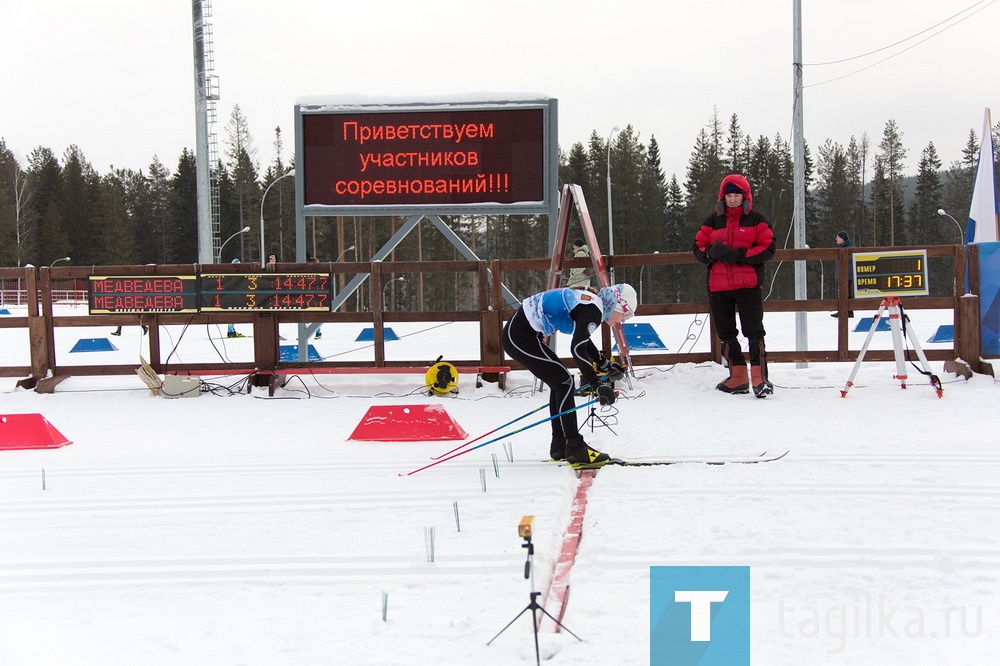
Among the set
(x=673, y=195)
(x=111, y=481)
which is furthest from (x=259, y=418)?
(x=673, y=195)

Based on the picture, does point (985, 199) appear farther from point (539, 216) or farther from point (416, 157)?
point (539, 216)

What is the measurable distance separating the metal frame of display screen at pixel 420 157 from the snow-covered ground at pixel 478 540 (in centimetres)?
521

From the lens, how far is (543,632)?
3320mm

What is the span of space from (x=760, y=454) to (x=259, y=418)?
5727 mm

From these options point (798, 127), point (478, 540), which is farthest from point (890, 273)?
point (478, 540)

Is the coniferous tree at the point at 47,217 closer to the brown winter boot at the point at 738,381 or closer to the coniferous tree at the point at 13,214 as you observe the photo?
the coniferous tree at the point at 13,214

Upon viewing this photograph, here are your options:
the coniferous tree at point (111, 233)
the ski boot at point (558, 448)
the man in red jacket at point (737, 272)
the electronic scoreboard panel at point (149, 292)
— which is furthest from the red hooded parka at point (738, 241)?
the coniferous tree at point (111, 233)

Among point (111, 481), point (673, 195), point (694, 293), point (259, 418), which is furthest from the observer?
point (673, 195)

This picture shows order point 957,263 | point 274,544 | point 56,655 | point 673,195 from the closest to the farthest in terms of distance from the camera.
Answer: point 56,655
point 274,544
point 957,263
point 673,195

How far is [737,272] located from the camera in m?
9.95

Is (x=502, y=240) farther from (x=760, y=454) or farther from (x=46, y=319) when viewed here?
(x=760, y=454)

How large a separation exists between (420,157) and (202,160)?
32.1ft

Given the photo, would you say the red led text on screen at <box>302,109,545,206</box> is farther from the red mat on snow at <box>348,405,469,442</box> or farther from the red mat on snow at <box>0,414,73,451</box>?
the red mat on snow at <box>0,414,73,451</box>

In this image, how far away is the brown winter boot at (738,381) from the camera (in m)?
10.1
